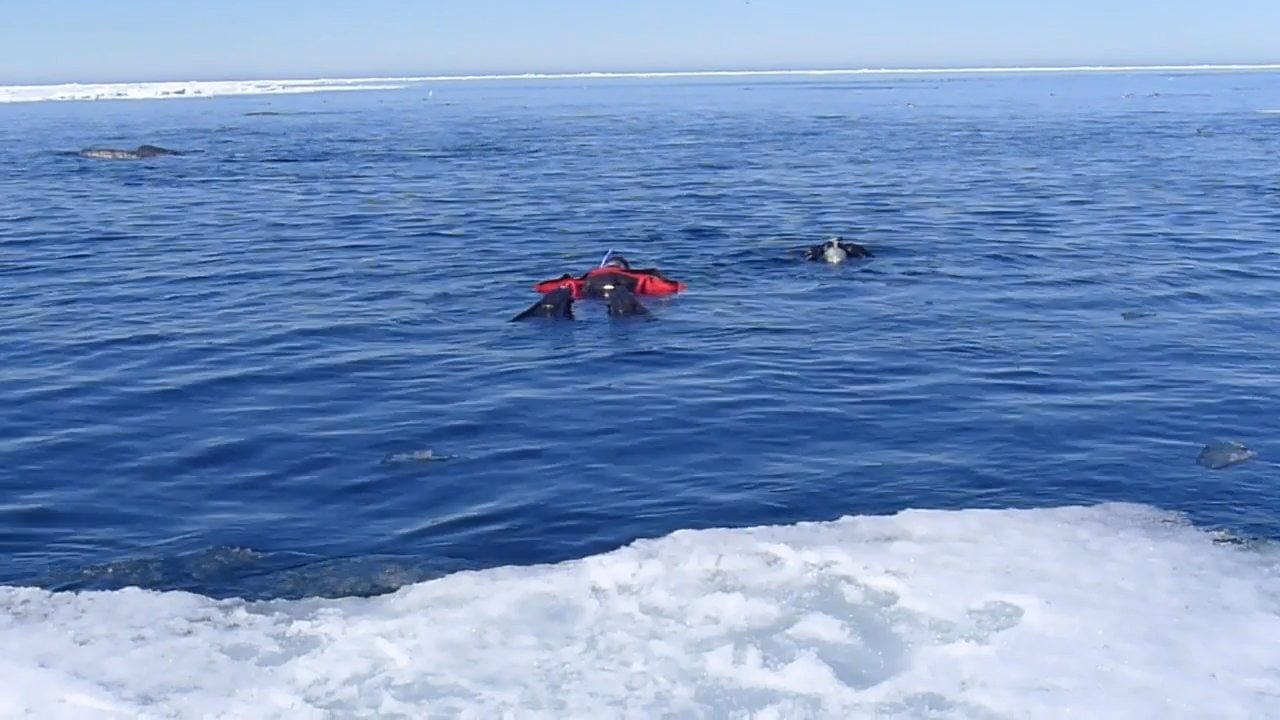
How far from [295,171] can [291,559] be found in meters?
28.3

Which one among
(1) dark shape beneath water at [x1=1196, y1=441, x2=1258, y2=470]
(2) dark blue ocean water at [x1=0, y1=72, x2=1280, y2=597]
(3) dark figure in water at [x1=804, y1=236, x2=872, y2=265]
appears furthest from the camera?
(3) dark figure in water at [x1=804, y1=236, x2=872, y2=265]

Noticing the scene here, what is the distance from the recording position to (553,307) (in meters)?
17.0

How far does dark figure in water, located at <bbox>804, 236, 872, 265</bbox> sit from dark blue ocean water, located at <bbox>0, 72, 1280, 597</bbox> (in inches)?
16.2

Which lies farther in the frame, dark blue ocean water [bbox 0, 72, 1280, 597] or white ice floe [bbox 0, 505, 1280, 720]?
dark blue ocean water [bbox 0, 72, 1280, 597]

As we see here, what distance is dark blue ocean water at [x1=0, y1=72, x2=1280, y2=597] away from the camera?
10578mm

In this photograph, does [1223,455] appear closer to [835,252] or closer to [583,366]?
[583,366]

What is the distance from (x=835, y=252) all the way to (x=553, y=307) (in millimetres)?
5581

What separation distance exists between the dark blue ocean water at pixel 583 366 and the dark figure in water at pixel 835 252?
411 millimetres

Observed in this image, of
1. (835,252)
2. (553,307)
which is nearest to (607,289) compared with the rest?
(553,307)

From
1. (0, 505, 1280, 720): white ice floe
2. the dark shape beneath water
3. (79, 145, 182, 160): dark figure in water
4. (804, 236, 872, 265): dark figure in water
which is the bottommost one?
the dark shape beneath water

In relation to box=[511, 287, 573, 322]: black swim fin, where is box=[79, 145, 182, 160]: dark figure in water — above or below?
above

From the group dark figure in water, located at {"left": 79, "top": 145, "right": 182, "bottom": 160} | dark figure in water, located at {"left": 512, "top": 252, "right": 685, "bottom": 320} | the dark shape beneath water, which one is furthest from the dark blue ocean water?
dark figure in water, located at {"left": 79, "top": 145, "right": 182, "bottom": 160}

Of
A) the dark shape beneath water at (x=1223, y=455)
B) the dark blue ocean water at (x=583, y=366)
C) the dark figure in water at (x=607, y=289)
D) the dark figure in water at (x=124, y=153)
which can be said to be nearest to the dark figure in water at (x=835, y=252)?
the dark blue ocean water at (x=583, y=366)

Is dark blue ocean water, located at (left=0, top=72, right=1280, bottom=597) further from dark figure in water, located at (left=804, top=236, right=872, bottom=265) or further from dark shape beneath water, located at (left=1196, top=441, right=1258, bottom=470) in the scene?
dark figure in water, located at (left=804, top=236, right=872, bottom=265)
